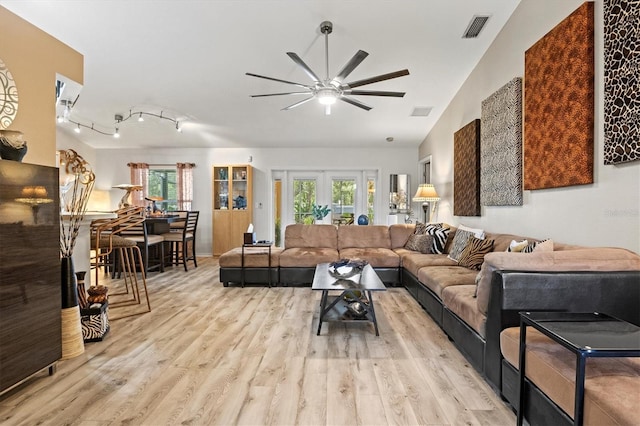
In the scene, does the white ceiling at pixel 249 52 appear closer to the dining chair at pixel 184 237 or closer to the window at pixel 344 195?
the window at pixel 344 195

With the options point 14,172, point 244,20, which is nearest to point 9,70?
point 14,172

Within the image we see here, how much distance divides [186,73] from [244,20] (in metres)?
1.38

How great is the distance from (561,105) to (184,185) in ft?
22.2

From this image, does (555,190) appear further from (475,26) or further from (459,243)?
(475,26)

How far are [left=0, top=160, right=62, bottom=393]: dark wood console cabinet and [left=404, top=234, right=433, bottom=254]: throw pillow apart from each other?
4.12 meters

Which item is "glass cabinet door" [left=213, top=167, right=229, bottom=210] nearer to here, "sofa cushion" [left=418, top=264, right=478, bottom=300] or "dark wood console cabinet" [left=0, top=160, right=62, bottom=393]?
"sofa cushion" [left=418, top=264, right=478, bottom=300]

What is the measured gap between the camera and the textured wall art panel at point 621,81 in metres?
1.95

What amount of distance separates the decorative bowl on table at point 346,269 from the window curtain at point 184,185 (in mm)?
4793

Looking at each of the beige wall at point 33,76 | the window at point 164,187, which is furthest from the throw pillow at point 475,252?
the window at point 164,187

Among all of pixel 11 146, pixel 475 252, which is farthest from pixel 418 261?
pixel 11 146

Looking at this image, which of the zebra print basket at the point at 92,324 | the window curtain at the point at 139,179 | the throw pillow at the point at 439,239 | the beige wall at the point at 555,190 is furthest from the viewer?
the window curtain at the point at 139,179

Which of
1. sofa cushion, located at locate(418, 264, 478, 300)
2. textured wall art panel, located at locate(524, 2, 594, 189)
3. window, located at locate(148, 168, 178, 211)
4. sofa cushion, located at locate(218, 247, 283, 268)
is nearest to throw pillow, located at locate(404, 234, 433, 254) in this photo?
sofa cushion, located at locate(418, 264, 478, 300)

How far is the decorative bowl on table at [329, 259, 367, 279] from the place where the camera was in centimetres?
Answer: 335

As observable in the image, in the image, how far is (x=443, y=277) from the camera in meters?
3.13
